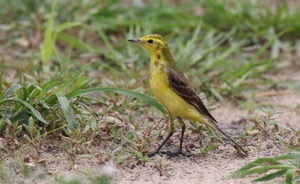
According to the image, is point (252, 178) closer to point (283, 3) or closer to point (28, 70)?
point (28, 70)

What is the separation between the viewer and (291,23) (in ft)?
28.5

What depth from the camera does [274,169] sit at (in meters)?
5.00

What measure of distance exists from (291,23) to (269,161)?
3.96 metres

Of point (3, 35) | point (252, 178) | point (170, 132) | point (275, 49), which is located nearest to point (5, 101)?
point (170, 132)

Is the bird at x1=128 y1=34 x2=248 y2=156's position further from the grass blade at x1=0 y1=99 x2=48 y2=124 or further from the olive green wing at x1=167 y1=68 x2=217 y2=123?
the grass blade at x1=0 y1=99 x2=48 y2=124

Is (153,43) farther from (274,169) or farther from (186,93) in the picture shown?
(274,169)

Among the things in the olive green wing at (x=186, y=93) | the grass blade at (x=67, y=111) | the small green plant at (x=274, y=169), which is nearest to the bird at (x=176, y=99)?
the olive green wing at (x=186, y=93)

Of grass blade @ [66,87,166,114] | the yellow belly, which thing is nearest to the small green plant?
the yellow belly

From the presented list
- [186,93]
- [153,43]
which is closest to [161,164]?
[186,93]

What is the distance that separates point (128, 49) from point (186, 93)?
2.46m

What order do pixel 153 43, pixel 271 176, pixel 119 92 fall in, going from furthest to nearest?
pixel 153 43 < pixel 119 92 < pixel 271 176

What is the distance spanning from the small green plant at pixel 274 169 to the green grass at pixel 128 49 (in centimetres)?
91

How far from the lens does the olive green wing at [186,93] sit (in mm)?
5598

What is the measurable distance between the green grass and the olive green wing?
26 centimetres
